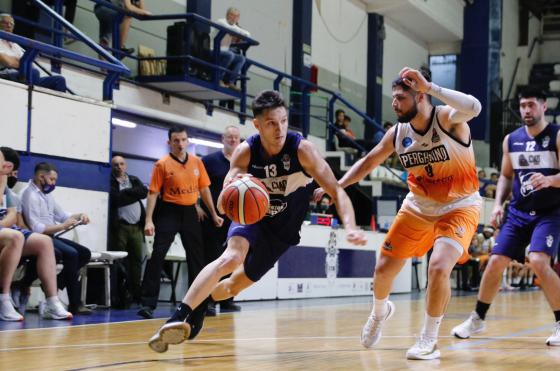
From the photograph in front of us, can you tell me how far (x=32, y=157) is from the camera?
9836mm

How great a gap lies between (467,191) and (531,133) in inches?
66.3

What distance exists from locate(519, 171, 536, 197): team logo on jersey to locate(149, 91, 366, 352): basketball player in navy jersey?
2.20 meters

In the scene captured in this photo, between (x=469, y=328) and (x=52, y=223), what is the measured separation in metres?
4.73

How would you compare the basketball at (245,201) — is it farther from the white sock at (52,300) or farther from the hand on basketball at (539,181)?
the white sock at (52,300)

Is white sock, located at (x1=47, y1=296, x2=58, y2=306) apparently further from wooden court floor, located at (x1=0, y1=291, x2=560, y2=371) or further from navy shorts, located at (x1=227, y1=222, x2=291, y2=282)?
navy shorts, located at (x1=227, y1=222, x2=291, y2=282)

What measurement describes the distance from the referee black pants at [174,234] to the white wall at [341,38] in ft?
44.0

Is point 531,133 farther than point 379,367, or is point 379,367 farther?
point 531,133

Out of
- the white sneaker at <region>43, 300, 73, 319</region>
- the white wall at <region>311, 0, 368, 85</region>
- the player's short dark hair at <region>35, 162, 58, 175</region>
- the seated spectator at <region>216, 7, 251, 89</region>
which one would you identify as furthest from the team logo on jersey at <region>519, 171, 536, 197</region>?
the white wall at <region>311, 0, 368, 85</region>

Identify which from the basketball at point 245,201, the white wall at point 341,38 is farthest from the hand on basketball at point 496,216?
the white wall at point 341,38

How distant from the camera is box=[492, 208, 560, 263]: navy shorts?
23.2 feet

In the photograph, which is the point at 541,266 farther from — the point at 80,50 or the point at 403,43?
the point at 403,43

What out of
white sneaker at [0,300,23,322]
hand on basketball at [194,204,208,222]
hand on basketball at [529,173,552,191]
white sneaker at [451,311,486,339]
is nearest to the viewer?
hand on basketball at [529,173,552,191]

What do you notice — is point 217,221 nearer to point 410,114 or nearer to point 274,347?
point 274,347

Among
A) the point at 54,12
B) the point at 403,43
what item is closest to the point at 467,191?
the point at 54,12
